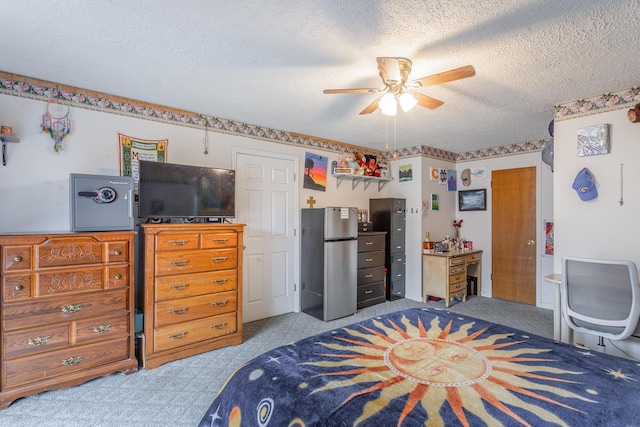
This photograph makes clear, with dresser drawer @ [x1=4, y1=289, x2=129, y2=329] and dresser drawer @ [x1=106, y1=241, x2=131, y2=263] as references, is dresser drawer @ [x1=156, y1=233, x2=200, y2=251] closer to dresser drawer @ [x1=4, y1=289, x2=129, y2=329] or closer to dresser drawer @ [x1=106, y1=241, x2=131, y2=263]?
dresser drawer @ [x1=106, y1=241, x2=131, y2=263]

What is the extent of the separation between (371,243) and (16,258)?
11.7ft

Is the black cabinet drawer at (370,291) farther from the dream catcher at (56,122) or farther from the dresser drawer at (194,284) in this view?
the dream catcher at (56,122)

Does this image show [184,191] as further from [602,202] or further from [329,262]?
[602,202]

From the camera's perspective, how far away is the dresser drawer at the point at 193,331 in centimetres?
264

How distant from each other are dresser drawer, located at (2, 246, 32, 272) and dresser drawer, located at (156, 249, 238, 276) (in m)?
0.80

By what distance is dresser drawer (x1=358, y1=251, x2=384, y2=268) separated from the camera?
13.9ft

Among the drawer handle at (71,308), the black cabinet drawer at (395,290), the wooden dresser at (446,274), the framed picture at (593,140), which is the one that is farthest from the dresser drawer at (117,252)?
Answer: the framed picture at (593,140)

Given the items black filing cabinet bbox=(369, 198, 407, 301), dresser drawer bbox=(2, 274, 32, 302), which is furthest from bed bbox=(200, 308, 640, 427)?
black filing cabinet bbox=(369, 198, 407, 301)

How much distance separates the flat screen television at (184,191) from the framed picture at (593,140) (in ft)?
10.8

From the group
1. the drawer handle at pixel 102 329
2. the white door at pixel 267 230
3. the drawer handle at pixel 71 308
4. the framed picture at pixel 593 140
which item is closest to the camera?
the drawer handle at pixel 71 308

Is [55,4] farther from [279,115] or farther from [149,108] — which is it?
[279,115]

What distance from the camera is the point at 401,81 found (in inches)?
84.9

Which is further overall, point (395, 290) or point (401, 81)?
point (395, 290)

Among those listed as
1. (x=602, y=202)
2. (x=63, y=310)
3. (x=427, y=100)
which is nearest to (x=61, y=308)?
(x=63, y=310)
